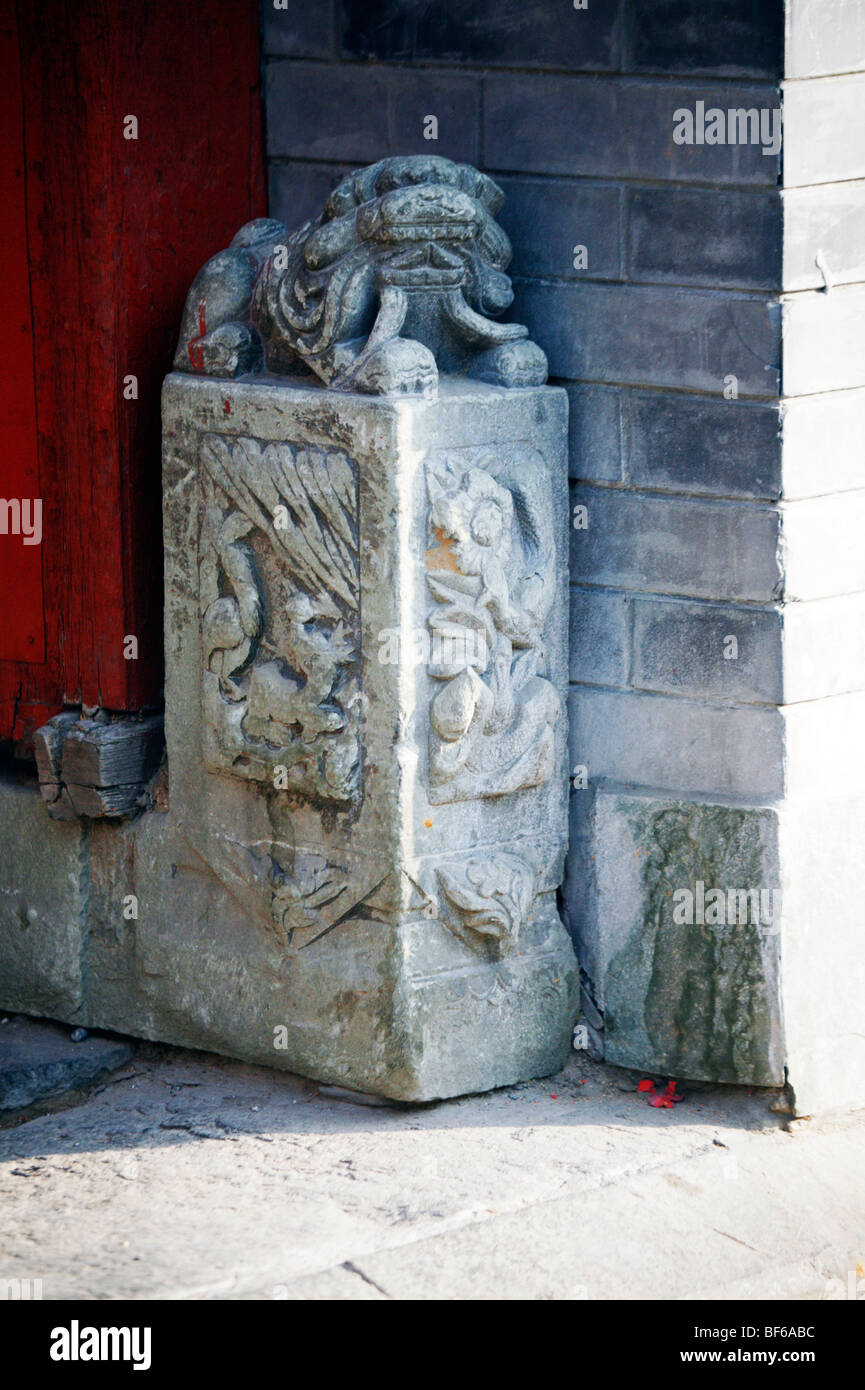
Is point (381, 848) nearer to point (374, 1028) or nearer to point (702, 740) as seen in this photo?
point (374, 1028)

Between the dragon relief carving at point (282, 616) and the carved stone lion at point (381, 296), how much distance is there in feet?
0.67

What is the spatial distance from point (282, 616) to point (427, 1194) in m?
1.18

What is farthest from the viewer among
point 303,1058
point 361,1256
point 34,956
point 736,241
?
point 34,956

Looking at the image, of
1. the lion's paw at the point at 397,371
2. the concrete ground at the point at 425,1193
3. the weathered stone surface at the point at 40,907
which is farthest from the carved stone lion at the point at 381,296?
the concrete ground at the point at 425,1193

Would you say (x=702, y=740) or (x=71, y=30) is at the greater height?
(x=71, y=30)

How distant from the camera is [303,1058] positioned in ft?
14.5

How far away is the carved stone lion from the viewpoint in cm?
412

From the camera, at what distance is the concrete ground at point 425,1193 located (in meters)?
3.70

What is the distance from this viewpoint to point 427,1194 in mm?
3961

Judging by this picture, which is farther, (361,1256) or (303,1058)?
(303,1058)

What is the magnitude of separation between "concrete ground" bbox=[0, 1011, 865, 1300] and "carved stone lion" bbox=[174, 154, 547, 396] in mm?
1499

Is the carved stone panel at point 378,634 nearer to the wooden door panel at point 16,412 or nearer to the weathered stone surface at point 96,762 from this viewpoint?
the weathered stone surface at point 96,762

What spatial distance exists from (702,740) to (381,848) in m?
0.71

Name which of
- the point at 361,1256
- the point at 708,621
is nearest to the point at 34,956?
the point at 361,1256
